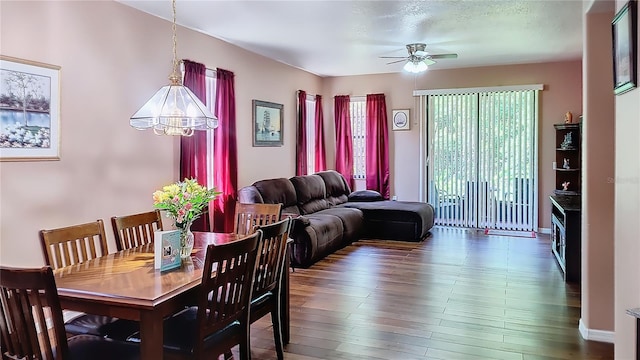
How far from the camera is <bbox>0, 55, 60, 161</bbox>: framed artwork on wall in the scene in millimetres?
3281

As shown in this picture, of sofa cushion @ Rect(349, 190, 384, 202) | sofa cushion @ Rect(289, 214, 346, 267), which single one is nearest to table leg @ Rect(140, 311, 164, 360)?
sofa cushion @ Rect(289, 214, 346, 267)

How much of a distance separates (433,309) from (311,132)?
4.97m

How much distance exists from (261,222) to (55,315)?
203cm

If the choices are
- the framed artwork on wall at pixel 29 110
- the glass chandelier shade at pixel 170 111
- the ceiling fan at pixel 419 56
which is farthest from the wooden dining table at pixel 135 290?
the ceiling fan at pixel 419 56

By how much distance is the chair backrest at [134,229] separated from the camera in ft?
9.98

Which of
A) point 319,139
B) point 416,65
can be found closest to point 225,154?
point 416,65

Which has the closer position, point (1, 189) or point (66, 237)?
point (66, 237)

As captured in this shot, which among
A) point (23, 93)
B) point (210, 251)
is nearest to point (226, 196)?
point (23, 93)

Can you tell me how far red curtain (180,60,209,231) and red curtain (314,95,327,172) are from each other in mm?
3392

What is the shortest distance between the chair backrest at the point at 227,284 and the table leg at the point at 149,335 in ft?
0.65

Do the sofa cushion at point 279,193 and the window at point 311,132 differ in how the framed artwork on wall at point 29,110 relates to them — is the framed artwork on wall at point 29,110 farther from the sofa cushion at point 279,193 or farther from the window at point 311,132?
the window at point 311,132

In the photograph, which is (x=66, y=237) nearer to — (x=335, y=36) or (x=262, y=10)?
(x=262, y=10)

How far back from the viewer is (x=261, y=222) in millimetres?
3713

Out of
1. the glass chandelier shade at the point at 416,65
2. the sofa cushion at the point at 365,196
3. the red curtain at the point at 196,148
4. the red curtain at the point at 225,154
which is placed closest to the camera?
the red curtain at the point at 196,148
